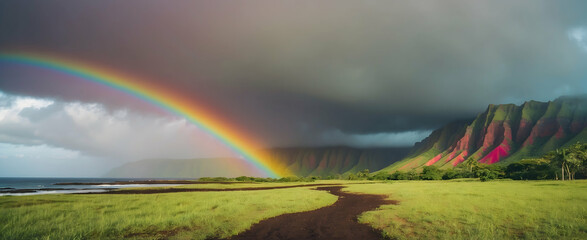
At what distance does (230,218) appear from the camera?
29.9m

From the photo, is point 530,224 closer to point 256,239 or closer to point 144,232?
point 256,239

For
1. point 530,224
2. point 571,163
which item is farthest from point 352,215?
point 571,163

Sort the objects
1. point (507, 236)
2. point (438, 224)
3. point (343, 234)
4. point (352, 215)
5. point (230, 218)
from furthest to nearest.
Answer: point (352, 215) → point (230, 218) → point (438, 224) → point (343, 234) → point (507, 236)

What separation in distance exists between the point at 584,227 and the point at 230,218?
100ft

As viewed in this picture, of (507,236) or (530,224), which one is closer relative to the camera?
(507,236)

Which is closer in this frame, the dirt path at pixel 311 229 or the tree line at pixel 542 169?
the dirt path at pixel 311 229

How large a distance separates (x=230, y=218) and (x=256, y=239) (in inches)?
366

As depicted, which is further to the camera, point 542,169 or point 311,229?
point 542,169

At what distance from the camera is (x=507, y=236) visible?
818 inches

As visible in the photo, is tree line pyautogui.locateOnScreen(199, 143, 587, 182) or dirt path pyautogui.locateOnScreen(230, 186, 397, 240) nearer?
dirt path pyautogui.locateOnScreen(230, 186, 397, 240)

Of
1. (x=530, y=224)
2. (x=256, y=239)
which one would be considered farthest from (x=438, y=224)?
(x=256, y=239)

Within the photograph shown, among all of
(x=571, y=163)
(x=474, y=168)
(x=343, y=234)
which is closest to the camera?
(x=343, y=234)

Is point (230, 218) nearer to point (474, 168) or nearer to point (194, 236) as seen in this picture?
point (194, 236)

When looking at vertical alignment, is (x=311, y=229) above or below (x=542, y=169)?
above
